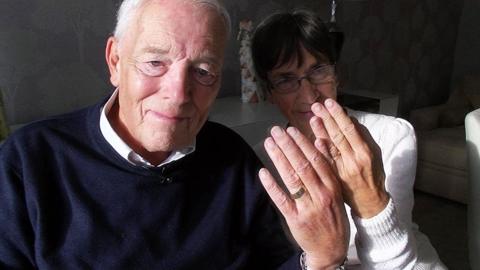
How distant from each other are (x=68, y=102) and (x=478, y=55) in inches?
146

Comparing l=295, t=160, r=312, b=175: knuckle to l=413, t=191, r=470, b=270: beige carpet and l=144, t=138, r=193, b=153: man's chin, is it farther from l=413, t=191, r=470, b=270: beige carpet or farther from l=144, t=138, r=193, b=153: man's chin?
l=413, t=191, r=470, b=270: beige carpet

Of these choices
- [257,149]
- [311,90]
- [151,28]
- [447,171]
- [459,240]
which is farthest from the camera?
[447,171]

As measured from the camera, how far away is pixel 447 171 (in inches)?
120

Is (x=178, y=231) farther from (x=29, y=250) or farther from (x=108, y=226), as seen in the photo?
(x=29, y=250)

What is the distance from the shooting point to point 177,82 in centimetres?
87

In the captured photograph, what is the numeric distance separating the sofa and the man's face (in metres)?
2.52

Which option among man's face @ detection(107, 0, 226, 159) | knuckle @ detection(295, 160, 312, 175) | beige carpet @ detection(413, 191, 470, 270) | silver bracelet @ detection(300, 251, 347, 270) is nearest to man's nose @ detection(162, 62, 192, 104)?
man's face @ detection(107, 0, 226, 159)

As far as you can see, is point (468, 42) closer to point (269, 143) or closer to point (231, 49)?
point (231, 49)

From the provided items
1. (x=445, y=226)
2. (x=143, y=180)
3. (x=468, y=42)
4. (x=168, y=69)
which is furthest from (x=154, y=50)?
(x=468, y=42)

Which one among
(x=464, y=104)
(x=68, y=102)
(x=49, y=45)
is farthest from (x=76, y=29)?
(x=464, y=104)

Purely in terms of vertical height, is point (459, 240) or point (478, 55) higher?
point (478, 55)

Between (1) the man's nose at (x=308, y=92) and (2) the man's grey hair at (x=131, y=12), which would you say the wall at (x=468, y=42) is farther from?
(2) the man's grey hair at (x=131, y=12)

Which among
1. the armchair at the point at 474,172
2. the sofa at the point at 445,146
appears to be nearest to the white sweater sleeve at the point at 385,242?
the armchair at the point at 474,172

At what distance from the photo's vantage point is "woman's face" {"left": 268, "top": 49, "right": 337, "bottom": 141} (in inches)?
50.8
